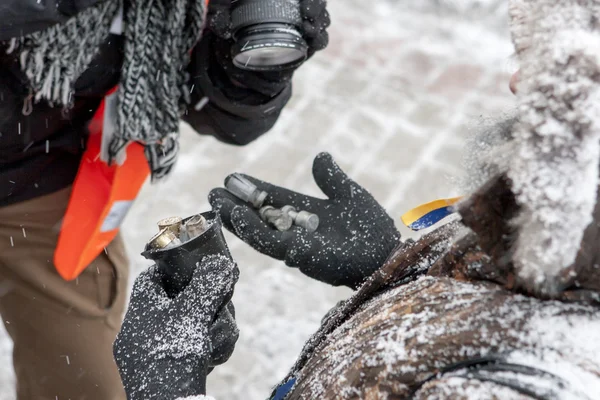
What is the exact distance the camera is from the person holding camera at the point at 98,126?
126 cm

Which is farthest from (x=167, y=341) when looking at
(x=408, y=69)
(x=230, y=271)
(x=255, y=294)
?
(x=408, y=69)

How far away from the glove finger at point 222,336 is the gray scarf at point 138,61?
0.54 m

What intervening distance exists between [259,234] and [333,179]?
8.0 inches

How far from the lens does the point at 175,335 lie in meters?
0.91

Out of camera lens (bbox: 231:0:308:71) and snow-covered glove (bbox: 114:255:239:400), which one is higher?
camera lens (bbox: 231:0:308:71)

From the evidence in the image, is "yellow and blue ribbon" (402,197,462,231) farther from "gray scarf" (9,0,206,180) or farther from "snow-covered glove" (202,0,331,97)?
"gray scarf" (9,0,206,180)

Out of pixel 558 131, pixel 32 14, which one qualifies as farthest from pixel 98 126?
pixel 558 131

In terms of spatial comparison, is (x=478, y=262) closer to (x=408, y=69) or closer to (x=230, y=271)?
(x=230, y=271)

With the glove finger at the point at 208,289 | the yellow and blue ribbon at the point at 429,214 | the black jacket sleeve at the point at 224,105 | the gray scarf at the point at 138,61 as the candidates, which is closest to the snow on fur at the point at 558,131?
the yellow and blue ribbon at the point at 429,214

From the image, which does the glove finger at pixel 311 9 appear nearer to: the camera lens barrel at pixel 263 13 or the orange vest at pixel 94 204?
the camera lens barrel at pixel 263 13

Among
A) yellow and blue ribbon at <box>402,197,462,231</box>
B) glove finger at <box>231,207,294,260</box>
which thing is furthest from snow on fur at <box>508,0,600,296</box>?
glove finger at <box>231,207,294,260</box>

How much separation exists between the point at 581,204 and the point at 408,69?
2828 mm

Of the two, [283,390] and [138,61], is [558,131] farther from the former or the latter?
[138,61]

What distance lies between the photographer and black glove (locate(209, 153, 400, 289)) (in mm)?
1168
